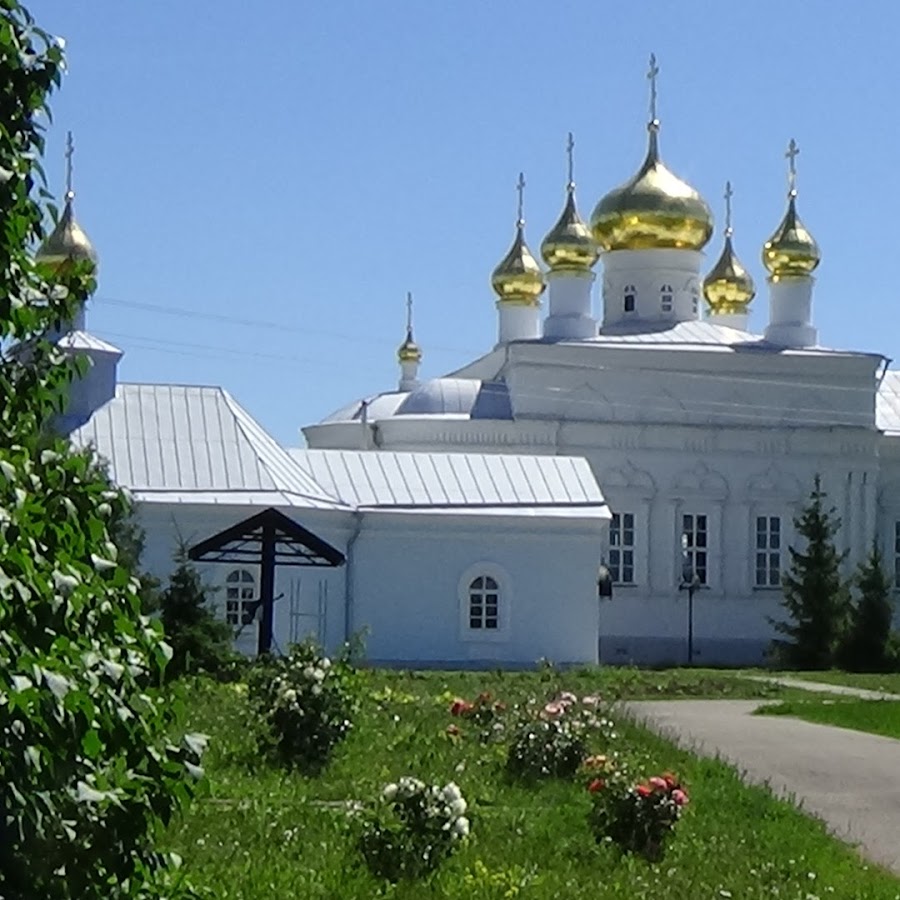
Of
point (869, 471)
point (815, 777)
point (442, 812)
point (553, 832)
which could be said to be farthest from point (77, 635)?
point (869, 471)

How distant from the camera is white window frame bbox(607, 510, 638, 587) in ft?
120

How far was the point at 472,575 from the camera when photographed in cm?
2858

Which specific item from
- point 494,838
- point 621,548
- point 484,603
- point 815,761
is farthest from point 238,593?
point 494,838

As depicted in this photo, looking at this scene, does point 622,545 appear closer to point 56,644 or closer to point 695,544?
point 695,544

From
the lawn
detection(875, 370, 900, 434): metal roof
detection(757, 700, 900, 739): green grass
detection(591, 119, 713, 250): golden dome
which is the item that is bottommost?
the lawn

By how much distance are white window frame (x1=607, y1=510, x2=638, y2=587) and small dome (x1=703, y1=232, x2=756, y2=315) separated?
9.31m

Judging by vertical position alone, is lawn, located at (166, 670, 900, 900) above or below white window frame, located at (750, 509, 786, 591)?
below

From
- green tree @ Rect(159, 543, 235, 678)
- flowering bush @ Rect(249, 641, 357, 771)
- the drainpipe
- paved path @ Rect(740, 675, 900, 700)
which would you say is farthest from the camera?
the drainpipe

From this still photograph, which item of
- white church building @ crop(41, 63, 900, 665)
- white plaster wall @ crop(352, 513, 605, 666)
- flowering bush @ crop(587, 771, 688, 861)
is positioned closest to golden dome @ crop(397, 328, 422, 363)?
white church building @ crop(41, 63, 900, 665)

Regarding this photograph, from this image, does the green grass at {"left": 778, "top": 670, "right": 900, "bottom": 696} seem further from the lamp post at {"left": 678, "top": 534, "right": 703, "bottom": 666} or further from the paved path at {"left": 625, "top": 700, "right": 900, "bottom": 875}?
the paved path at {"left": 625, "top": 700, "right": 900, "bottom": 875}

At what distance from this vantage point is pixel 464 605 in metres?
28.5

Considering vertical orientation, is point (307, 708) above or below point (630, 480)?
below

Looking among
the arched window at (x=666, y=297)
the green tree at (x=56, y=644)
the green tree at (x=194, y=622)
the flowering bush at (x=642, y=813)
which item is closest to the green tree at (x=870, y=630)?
the arched window at (x=666, y=297)

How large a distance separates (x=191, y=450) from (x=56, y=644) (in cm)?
2444
